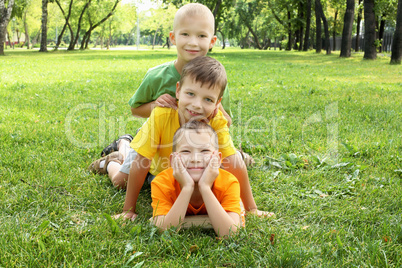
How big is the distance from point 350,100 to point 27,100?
676 centimetres

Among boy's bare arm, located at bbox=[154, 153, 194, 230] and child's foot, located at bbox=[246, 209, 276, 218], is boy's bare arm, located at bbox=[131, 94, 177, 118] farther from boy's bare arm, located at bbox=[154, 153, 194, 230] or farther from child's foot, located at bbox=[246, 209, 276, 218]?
child's foot, located at bbox=[246, 209, 276, 218]

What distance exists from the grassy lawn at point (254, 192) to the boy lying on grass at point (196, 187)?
0.11 m

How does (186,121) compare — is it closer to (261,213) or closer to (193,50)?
(193,50)

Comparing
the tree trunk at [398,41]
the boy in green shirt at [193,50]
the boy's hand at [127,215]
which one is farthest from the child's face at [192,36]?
the tree trunk at [398,41]

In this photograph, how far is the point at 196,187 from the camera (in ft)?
9.19

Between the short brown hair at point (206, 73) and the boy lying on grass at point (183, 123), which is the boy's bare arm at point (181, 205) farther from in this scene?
the short brown hair at point (206, 73)

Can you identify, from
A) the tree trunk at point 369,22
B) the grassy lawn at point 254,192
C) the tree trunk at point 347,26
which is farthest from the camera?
the tree trunk at point 347,26

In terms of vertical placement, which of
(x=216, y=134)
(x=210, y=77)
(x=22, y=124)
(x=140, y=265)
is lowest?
(x=140, y=265)

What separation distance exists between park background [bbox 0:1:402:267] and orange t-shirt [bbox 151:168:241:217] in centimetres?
19

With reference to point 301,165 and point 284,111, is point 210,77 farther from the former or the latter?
point 284,111

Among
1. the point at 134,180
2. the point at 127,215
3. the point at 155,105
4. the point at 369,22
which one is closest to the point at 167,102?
the point at 155,105

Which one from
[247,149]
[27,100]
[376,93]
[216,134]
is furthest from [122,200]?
[376,93]

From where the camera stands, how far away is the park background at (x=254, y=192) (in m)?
2.31

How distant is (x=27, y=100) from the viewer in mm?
7219
